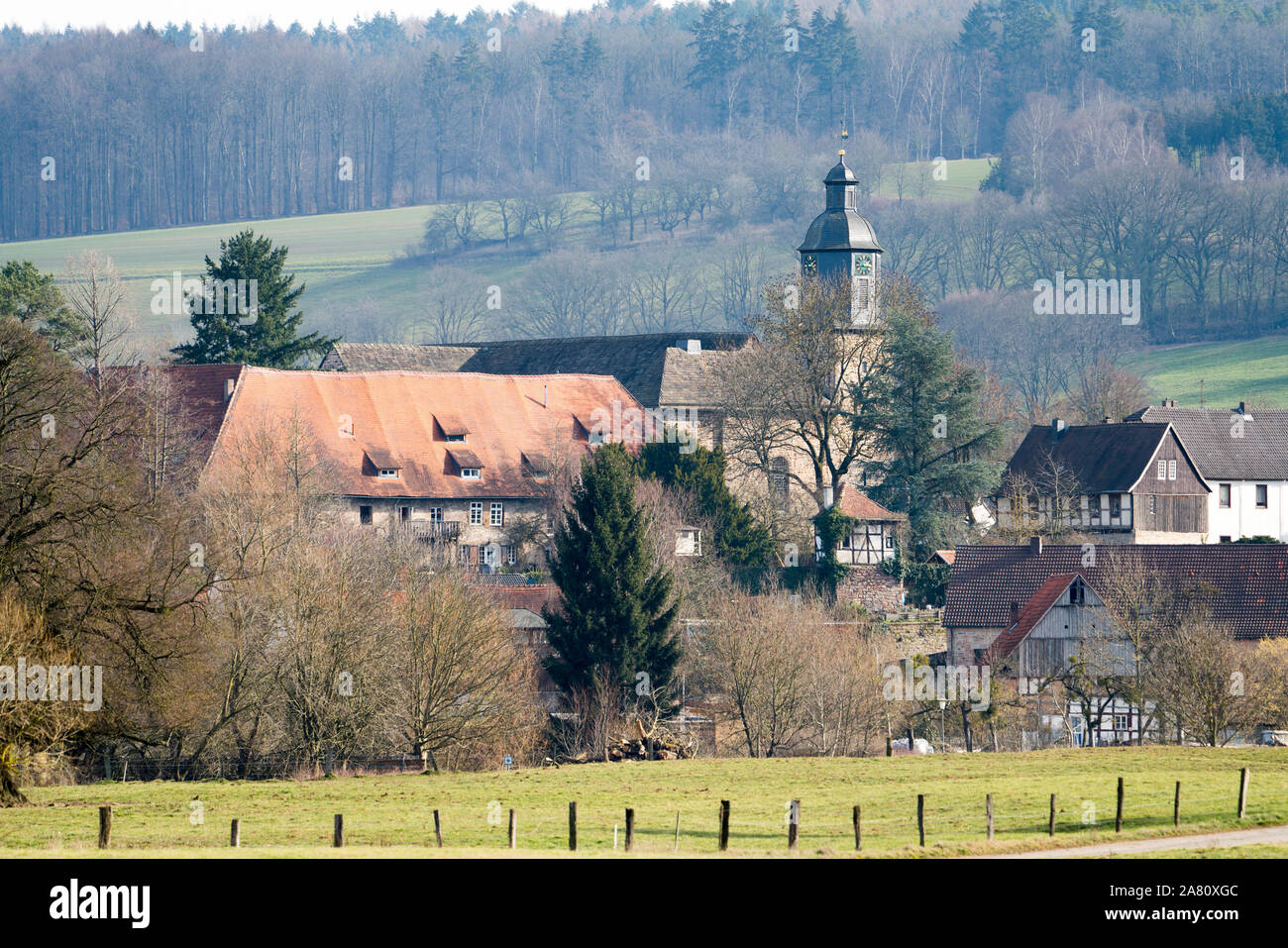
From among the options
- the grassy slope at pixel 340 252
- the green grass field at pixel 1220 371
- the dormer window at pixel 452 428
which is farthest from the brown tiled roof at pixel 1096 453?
the grassy slope at pixel 340 252

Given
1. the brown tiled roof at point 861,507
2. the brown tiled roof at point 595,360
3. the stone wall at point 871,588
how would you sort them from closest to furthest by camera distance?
the stone wall at point 871,588 < the brown tiled roof at point 861,507 < the brown tiled roof at point 595,360

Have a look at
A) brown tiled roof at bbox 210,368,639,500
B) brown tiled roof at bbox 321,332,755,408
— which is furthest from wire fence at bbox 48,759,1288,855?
brown tiled roof at bbox 321,332,755,408

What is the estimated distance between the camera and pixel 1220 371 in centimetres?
10512

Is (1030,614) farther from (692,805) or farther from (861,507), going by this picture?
(692,805)

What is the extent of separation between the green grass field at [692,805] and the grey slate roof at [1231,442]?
119 ft

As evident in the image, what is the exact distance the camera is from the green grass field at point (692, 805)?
976 inches

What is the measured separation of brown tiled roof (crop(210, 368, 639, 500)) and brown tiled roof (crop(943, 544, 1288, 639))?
1898cm

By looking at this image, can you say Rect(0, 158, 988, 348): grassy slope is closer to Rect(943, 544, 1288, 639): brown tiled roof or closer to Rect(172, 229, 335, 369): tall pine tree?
Rect(172, 229, 335, 369): tall pine tree

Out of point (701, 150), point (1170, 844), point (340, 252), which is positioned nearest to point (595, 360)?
point (1170, 844)

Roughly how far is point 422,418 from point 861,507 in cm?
1688

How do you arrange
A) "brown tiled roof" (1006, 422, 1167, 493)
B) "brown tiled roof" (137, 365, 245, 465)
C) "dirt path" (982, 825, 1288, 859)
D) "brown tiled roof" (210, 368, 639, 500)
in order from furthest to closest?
1. "brown tiled roof" (1006, 422, 1167, 493)
2. "brown tiled roof" (210, 368, 639, 500)
3. "brown tiled roof" (137, 365, 245, 465)
4. "dirt path" (982, 825, 1288, 859)

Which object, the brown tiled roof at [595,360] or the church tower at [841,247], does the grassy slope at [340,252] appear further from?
the church tower at [841,247]

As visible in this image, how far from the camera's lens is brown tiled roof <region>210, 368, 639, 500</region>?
222 feet
